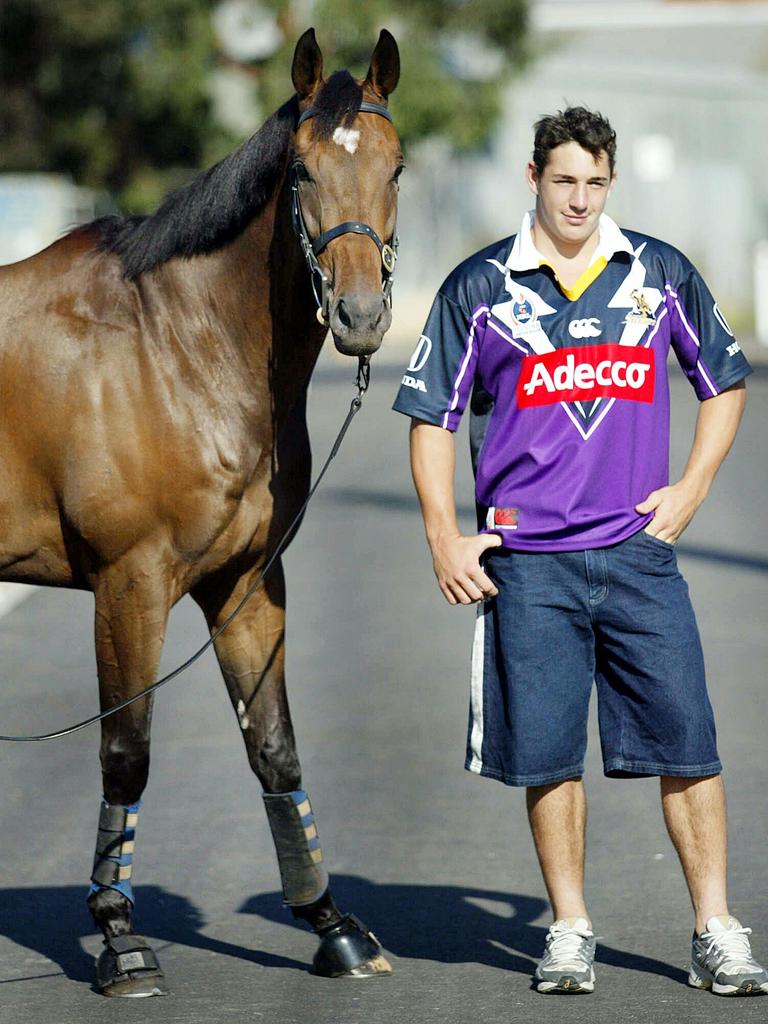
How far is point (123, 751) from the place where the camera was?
4.92m

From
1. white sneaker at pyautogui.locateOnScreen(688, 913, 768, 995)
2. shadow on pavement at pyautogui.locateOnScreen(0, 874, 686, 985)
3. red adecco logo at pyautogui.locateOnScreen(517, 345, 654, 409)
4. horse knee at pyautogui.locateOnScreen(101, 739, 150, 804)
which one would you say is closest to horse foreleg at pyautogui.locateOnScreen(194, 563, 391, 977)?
shadow on pavement at pyautogui.locateOnScreen(0, 874, 686, 985)

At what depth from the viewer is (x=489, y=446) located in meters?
4.63

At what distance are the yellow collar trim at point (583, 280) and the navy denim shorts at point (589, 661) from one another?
0.65m

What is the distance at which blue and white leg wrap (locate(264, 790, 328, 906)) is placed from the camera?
498cm

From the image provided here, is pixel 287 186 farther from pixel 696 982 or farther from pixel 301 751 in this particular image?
pixel 301 751

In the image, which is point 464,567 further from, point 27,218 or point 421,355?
point 27,218

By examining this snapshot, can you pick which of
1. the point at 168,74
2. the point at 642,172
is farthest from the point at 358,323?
the point at 642,172

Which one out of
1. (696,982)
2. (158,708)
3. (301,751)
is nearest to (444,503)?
(696,982)

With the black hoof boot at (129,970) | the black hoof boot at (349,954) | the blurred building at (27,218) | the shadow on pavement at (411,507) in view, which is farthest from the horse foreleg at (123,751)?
the blurred building at (27,218)

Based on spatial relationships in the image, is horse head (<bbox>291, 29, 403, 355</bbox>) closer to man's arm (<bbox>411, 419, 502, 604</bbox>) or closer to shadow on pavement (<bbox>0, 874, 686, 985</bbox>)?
man's arm (<bbox>411, 419, 502, 604</bbox>)

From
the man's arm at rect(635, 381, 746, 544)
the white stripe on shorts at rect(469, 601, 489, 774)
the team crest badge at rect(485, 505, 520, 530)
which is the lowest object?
the white stripe on shorts at rect(469, 601, 489, 774)

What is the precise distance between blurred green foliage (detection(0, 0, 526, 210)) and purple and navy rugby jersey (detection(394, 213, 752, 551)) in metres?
31.8

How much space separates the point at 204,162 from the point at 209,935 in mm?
35435

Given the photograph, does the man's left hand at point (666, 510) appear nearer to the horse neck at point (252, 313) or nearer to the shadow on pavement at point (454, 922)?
the horse neck at point (252, 313)
